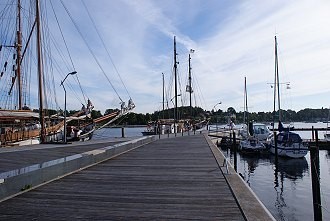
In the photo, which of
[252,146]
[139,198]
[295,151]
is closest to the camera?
[139,198]

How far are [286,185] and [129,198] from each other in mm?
16687

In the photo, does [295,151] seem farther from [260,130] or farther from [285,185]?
[260,130]

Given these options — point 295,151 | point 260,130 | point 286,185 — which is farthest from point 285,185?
point 260,130

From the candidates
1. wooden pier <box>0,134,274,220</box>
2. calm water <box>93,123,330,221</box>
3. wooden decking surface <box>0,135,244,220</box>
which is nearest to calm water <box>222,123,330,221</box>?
calm water <box>93,123,330,221</box>

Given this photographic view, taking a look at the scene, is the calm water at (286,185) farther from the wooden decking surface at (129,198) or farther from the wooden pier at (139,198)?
the wooden decking surface at (129,198)

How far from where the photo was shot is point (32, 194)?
7184 millimetres

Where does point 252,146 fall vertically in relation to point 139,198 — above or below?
below

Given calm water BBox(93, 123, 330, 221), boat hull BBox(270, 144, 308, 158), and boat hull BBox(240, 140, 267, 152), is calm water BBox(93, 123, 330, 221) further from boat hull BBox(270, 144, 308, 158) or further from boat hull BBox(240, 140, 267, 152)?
boat hull BBox(240, 140, 267, 152)

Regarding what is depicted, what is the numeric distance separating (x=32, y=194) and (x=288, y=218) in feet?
34.2

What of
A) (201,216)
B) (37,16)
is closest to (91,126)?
(37,16)

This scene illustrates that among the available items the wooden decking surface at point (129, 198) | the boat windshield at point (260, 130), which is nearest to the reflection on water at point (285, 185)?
the wooden decking surface at point (129, 198)

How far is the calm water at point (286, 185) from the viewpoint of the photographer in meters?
14.5

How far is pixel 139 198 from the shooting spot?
269 inches

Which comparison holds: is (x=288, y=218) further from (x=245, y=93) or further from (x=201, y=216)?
(x=245, y=93)
